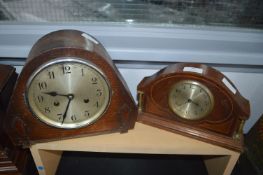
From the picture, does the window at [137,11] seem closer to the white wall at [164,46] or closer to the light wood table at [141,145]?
the white wall at [164,46]

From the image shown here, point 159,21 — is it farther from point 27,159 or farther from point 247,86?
point 27,159

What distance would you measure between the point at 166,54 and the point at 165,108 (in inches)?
8.0

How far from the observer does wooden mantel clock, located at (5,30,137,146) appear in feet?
2.61

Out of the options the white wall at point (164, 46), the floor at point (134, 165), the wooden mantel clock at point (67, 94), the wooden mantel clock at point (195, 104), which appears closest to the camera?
the wooden mantel clock at point (67, 94)

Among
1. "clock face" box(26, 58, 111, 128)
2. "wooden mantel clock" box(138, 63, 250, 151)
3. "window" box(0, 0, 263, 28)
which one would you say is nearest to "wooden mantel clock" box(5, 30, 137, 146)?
"clock face" box(26, 58, 111, 128)

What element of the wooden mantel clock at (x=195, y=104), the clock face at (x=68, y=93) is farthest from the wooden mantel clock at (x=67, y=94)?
the wooden mantel clock at (x=195, y=104)

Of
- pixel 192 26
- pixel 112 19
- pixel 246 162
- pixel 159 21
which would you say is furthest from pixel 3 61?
pixel 246 162

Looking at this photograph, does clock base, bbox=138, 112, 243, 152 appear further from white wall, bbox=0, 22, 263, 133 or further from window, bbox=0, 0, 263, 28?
window, bbox=0, 0, 263, 28

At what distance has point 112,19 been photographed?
110cm

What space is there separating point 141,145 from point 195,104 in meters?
0.24

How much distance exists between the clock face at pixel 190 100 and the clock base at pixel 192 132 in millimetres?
46

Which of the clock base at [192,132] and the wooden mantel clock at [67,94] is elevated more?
the wooden mantel clock at [67,94]

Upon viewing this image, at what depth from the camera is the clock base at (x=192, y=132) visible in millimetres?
965

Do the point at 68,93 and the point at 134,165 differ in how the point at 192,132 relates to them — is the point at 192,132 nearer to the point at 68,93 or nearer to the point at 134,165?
the point at 134,165
